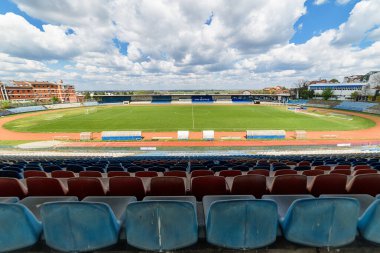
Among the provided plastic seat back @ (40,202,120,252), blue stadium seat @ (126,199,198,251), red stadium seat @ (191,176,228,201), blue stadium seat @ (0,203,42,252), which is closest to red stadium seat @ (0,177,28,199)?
blue stadium seat @ (0,203,42,252)

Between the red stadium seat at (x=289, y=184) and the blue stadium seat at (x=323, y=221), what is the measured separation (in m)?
1.61

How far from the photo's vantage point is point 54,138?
29.5 m

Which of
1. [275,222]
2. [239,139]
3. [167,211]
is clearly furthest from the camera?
[239,139]

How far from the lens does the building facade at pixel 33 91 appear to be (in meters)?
98.9

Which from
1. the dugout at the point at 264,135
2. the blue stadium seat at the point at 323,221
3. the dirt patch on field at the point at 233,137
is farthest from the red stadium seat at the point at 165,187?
the dugout at the point at 264,135

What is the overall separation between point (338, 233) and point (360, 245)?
0.50 meters

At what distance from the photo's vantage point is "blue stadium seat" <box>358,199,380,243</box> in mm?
2398

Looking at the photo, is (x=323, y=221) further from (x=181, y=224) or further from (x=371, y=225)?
(x=181, y=224)

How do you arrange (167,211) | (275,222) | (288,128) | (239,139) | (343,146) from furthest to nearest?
(288,128), (239,139), (343,146), (275,222), (167,211)

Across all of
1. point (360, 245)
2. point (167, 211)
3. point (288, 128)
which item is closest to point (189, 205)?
point (167, 211)

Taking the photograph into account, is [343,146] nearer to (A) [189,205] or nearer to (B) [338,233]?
(B) [338,233]

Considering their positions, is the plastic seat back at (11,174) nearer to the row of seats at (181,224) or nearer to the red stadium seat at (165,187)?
the row of seats at (181,224)

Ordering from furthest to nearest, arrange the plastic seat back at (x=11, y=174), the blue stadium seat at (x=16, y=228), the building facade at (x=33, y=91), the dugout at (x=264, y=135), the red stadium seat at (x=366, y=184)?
1. the building facade at (x=33, y=91)
2. the dugout at (x=264, y=135)
3. the plastic seat back at (x=11, y=174)
4. the red stadium seat at (x=366, y=184)
5. the blue stadium seat at (x=16, y=228)

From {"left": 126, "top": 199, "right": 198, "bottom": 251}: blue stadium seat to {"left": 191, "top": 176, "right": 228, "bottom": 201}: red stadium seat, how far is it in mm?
1613
